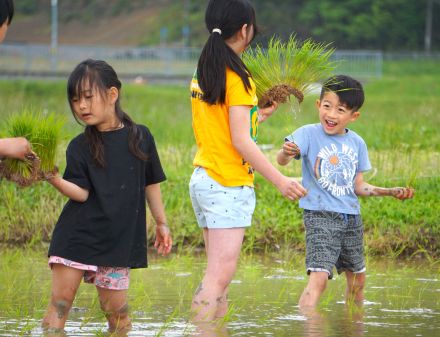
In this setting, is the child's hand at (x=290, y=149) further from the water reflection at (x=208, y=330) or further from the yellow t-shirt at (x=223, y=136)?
the water reflection at (x=208, y=330)

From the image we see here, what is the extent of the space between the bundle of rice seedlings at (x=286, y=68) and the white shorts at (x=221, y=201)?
754mm

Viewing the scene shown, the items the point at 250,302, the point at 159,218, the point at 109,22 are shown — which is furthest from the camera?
the point at 109,22

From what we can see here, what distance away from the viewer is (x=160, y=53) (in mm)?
42469

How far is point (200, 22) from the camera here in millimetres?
58562

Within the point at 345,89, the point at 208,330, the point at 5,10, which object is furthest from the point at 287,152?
the point at 5,10

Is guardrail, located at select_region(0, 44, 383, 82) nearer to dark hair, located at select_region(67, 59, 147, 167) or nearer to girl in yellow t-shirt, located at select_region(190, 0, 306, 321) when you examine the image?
dark hair, located at select_region(67, 59, 147, 167)

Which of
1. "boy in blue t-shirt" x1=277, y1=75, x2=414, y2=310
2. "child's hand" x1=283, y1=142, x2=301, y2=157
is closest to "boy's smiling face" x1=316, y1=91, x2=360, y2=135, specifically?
"boy in blue t-shirt" x1=277, y1=75, x2=414, y2=310

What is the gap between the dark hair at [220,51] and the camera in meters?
4.97

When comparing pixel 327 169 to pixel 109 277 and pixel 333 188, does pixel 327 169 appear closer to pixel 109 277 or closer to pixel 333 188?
pixel 333 188

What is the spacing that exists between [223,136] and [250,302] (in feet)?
5.47

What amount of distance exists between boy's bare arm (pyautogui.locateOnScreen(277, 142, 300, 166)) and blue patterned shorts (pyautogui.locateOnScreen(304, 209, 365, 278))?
317 millimetres

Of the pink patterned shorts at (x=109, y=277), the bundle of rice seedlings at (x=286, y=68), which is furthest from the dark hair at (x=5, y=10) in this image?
the bundle of rice seedlings at (x=286, y=68)

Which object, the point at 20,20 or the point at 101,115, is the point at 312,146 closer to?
the point at 101,115

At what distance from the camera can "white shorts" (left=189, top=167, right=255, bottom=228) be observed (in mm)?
4984
